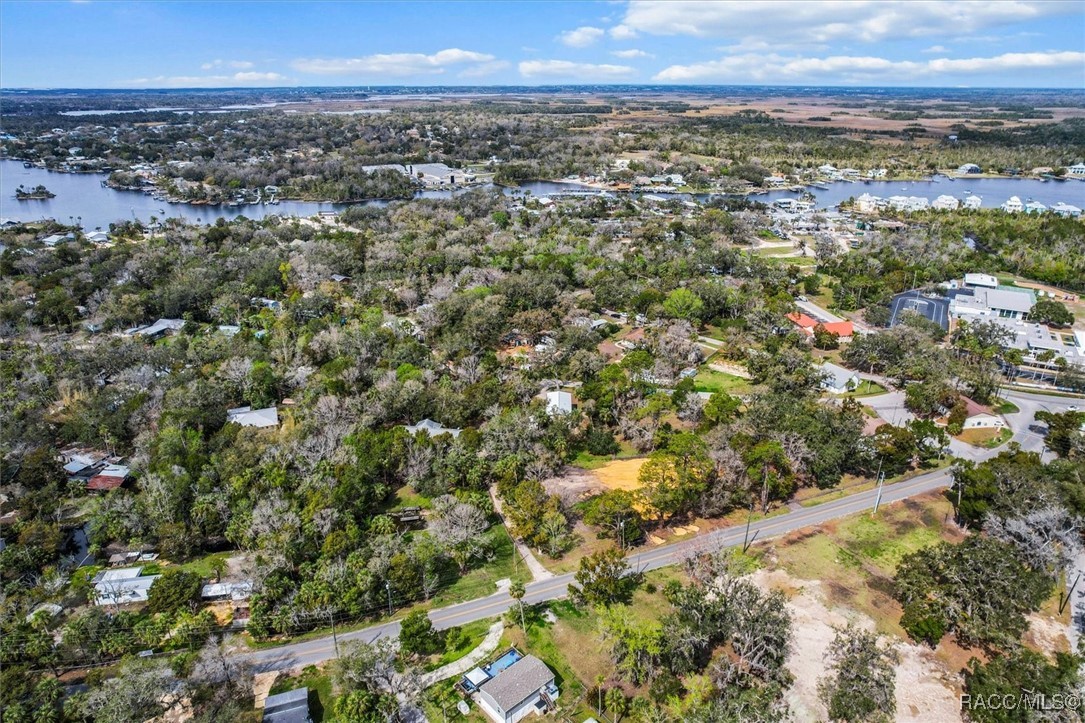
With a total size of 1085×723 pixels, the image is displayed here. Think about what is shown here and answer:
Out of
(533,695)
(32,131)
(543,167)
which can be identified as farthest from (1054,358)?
(32,131)

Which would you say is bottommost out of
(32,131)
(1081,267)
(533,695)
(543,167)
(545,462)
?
(533,695)

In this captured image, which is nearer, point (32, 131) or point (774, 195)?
point (774, 195)

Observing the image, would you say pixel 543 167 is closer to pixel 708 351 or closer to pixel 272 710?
pixel 708 351

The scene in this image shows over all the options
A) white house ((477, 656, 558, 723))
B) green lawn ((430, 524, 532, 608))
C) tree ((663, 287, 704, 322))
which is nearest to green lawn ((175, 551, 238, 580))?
green lawn ((430, 524, 532, 608))

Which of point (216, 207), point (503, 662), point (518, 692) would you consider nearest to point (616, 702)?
point (518, 692)

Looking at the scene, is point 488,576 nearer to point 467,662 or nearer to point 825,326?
point 467,662

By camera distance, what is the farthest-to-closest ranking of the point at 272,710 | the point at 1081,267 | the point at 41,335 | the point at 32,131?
the point at 32,131
the point at 1081,267
the point at 41,335
the point at 272,710

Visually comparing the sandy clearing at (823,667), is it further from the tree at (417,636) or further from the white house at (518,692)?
the tree at (417,636)
